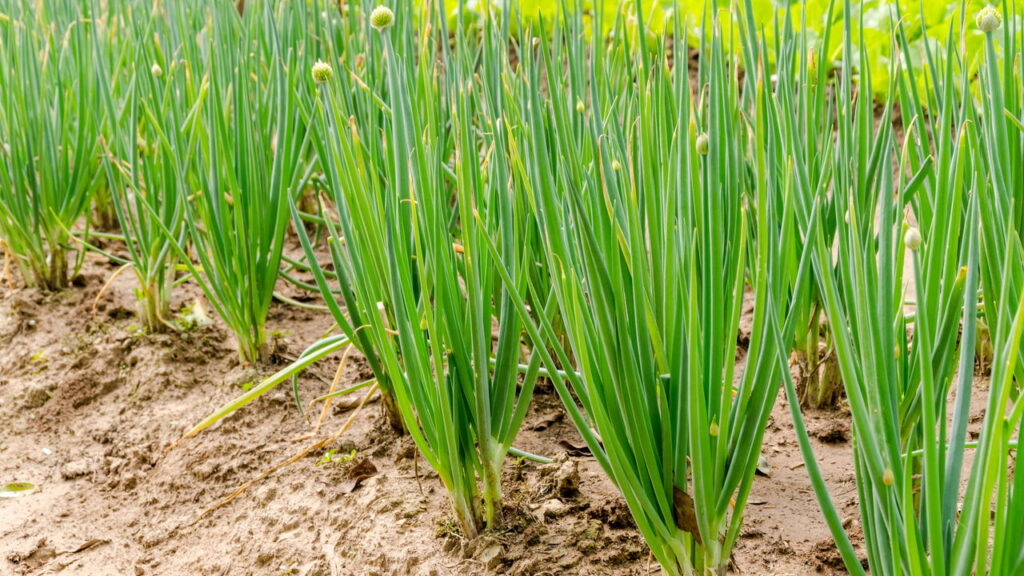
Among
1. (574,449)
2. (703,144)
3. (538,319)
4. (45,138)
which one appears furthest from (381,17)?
(45,138)

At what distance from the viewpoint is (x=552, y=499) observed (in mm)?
1251

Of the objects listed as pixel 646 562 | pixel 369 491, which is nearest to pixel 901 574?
pixel 646 562

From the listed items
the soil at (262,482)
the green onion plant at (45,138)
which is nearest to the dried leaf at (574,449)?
the soil at (262,482)

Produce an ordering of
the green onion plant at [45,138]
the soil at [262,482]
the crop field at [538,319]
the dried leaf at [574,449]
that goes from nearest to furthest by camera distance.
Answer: the crop field at [538,319] < the soil at [262,482] < the dried leaf at [574,449] < the green onion plant at [45,138]

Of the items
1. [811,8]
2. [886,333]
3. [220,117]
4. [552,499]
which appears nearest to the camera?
[886,333]

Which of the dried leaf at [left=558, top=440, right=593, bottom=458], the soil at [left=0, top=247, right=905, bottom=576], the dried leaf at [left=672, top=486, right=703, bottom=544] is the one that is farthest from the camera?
the dried leaf at [left=558, top=440, right=593, bottom=458]

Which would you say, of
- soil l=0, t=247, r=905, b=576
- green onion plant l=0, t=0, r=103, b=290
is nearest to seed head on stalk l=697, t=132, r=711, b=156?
soil l=0, t=247, r=905, b=576

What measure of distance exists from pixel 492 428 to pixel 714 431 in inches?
13.9

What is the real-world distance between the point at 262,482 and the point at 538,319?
50 cm

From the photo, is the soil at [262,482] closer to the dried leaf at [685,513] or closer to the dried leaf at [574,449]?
the dried leaf at [574,449]

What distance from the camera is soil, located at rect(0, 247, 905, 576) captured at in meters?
1.19

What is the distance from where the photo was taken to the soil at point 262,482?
3.90ft

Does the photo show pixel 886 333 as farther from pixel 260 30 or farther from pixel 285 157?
pixel 260 30

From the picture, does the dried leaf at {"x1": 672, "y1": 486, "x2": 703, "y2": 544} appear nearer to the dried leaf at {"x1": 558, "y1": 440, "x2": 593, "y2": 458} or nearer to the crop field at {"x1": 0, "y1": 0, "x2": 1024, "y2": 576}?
the crop field at {"x1": 0, "y1": 0, "x2": 1024, "y2": 576}
